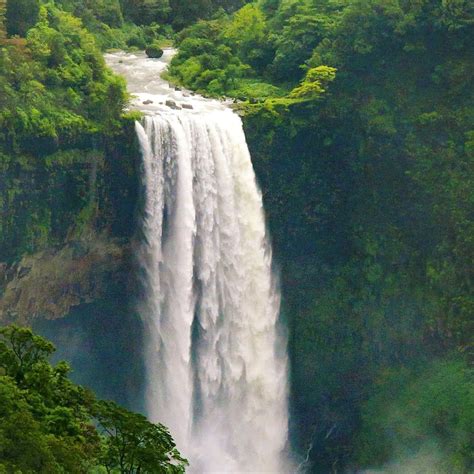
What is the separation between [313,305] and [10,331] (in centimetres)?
1955

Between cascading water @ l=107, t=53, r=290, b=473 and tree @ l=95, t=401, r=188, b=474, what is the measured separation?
586 inches

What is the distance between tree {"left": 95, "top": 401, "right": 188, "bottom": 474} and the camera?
14812 mm

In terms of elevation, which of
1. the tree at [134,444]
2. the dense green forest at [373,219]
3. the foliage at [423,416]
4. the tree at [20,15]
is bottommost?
the foliage at [423,416]

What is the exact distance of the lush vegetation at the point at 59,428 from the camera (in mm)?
13430

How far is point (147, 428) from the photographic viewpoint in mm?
15008

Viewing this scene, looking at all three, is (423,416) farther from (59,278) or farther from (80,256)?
(59,278)

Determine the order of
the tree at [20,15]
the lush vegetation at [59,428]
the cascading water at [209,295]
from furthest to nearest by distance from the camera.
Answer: the cascading water at [209,295] < the tree at [20,15] < the lush vegetation at [59,428]

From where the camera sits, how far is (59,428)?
603 inches

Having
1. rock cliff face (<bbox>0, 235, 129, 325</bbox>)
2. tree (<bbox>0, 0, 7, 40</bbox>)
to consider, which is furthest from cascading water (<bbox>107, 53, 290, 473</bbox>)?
tree (<bbox>0, 0, 7, 40</bbox>)

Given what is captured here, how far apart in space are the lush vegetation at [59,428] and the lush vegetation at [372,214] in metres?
17.8

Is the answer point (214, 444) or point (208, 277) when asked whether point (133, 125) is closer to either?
point (208, 277)

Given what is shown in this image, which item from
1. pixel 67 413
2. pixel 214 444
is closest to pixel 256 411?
pixel 214 444

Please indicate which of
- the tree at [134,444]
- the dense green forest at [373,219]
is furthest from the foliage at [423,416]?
the tree at [134,444]

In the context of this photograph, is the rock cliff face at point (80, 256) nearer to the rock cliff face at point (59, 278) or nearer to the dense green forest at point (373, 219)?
the rock cliff face at point (59, 278)
